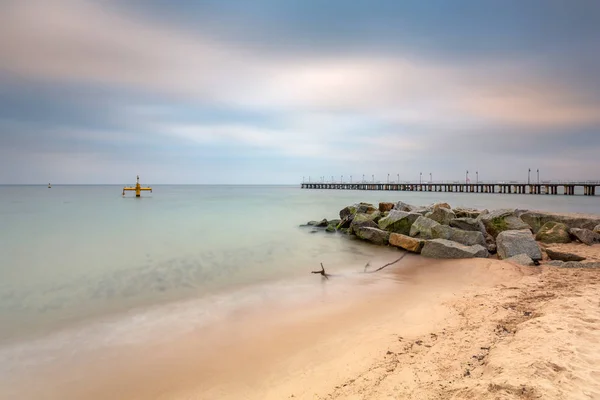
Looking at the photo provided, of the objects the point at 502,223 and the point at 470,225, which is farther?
the point at 502,223

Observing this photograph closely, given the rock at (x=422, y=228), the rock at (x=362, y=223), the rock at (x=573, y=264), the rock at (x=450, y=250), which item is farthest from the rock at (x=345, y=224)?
the rock at (x=573, y=264)

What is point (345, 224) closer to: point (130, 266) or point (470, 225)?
point (470, 225)

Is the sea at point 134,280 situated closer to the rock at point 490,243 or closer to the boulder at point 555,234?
the rock at point 490,243

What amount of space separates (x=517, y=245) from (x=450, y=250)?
1.66 meters

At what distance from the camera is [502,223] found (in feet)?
36.4

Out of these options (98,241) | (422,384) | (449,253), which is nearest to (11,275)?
(98,241)

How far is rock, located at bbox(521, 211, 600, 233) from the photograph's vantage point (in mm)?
10922

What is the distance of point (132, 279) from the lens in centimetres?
791

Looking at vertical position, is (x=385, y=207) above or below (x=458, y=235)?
above

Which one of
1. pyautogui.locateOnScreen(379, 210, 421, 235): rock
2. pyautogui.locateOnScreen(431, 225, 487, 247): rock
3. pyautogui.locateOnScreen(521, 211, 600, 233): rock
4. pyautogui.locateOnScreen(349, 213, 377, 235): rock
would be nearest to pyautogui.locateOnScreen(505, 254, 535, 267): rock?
pyautogui.locateOnScreen(431, 225, 487, 247): rock

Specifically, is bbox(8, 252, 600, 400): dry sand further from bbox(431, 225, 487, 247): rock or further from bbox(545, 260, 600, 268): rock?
bbox(431, 225, 487, 247): rock

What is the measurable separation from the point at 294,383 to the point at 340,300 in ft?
9.26

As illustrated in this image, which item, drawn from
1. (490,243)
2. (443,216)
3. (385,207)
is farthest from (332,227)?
(490,243)

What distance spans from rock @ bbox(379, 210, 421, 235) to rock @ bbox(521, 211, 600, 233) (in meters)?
4.53
